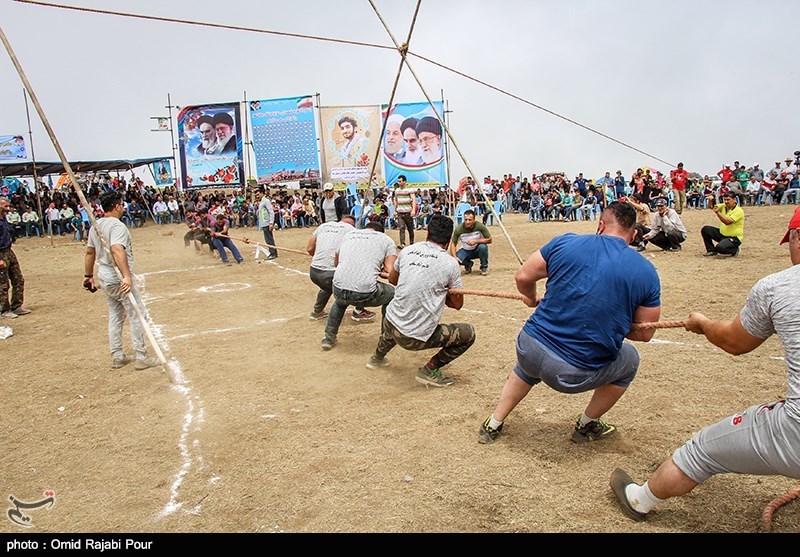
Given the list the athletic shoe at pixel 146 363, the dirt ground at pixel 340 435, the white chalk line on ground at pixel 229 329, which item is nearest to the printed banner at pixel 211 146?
the dirt ground at pixel 340 435

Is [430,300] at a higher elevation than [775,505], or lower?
higher

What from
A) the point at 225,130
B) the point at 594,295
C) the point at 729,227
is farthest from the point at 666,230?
the point at 225,130

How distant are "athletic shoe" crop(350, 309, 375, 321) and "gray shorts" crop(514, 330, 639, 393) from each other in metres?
4.61

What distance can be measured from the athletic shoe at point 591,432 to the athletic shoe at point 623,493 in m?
0.72

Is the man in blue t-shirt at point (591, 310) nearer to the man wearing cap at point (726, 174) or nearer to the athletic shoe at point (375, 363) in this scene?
the athletic shoe at point (375, 363)

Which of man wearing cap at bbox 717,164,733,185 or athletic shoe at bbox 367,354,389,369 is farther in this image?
man wearing cap at bbox 717,164,733,185

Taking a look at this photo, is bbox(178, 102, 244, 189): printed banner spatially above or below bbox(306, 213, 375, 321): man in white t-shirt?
above

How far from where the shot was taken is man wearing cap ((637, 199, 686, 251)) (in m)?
12.2

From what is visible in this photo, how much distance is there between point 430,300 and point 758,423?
295cm

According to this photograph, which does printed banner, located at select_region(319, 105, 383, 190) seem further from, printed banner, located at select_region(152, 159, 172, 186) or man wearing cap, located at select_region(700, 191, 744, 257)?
man wearing cap, located at select_region(700, 191, 744, 257)

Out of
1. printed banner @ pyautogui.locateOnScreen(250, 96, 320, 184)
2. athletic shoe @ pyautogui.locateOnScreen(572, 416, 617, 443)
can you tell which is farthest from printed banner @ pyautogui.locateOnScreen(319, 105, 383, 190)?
athletic shoe @ pyautogui.locateOnScreen(572, 416, 617, 443)

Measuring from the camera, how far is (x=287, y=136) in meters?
27.9

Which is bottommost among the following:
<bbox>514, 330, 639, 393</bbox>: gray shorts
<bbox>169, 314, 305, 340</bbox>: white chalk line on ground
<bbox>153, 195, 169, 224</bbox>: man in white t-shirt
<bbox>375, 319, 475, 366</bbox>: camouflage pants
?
<bbox>169, 314, 305, 340</bbox>: white chalk line on ground

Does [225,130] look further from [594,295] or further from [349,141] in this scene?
[594,295]
